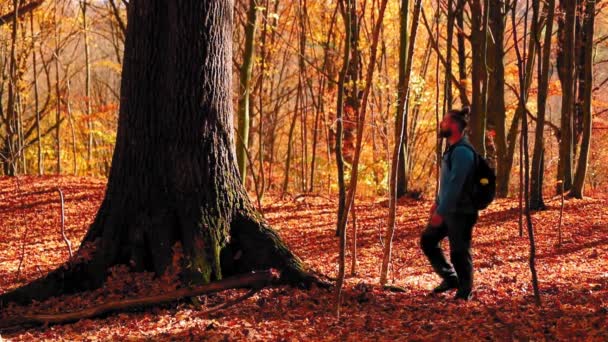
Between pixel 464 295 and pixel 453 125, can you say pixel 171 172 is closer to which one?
pixel 453 125

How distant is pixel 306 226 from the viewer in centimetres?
1173

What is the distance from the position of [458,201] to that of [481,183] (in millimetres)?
249

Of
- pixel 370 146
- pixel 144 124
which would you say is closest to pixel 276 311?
pixel 144 124

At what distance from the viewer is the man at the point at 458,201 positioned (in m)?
5.22

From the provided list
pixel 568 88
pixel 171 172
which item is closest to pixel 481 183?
pixel 171 172

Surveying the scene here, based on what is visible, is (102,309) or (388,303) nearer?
(102,309)

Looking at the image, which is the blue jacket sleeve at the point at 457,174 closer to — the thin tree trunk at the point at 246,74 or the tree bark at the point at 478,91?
the tree bark at the point at 478,91

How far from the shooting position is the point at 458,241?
17.5 feet

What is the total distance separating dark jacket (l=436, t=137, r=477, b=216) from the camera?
17.1ft

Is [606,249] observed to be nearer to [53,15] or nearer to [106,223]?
[106,223]

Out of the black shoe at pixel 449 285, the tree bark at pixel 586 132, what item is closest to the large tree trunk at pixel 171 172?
the black shoe at pixel 449 285

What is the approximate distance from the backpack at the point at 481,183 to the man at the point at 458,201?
0.03 metres

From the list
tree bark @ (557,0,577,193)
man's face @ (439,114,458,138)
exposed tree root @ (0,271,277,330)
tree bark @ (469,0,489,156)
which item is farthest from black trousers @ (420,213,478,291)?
tree bark @ (469,0,489,156)

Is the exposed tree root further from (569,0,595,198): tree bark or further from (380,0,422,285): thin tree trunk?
(569,0,595,198): tree bark
